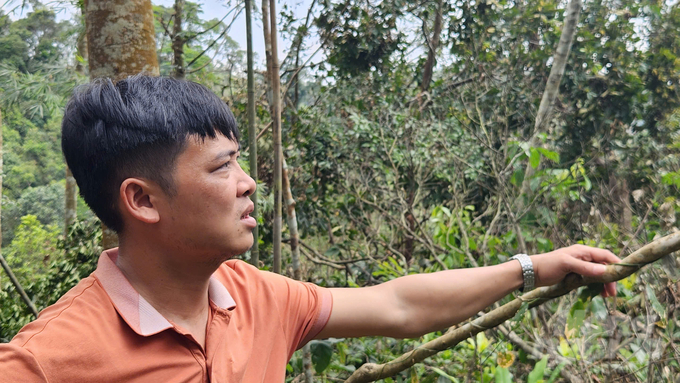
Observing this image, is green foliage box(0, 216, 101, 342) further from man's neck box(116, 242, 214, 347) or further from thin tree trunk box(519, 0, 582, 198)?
thin tree trunk box(519, 0, 582, 198)

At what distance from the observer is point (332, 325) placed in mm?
1461

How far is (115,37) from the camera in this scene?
6.51 feet

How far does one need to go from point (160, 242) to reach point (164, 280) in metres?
0.09

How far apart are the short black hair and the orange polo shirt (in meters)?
0.19

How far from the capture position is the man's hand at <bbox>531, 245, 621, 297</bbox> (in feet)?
4.32

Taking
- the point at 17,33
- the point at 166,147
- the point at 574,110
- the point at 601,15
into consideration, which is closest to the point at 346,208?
the point at 574,110

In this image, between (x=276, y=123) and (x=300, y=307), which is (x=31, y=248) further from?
(x=300, y=307)

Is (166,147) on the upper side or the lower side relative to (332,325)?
upper

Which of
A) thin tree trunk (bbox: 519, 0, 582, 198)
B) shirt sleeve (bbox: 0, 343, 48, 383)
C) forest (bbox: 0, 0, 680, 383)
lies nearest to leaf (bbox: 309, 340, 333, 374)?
forest (bbox: 0, 0, 680, 383)

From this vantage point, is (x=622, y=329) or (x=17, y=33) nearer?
(x=622, y=329)

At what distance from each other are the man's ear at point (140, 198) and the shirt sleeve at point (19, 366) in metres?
0.33

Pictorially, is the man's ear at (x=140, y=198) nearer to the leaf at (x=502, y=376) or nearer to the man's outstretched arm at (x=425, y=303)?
the man's outstretched arm at (x=425, y=303)

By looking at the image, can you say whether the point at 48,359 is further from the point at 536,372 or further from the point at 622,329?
the point at 622,329

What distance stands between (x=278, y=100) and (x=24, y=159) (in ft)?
57.4
